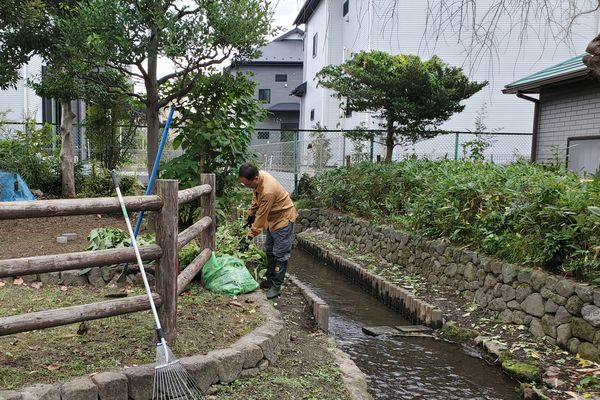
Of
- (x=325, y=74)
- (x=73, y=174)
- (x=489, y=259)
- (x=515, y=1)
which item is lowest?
(x=489, y=259)

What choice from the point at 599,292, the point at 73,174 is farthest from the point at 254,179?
the point at 73,174

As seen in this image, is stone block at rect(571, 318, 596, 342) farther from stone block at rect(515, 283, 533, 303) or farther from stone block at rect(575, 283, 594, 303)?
stone block at rect(515, 283, 533, 303)

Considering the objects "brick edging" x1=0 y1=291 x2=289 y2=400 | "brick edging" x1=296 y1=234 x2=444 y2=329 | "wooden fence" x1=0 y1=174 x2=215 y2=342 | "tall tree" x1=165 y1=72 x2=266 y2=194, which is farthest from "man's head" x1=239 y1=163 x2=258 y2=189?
"brick edging" x1=296 y1=234 x2=444 y2=329

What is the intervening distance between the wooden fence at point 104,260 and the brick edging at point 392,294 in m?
3.58

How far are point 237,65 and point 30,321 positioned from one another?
5932 mm

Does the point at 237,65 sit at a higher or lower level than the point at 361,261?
higher

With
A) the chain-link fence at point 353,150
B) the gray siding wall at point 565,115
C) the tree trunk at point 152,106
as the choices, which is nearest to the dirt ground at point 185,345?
the tree trunk at point 152,106

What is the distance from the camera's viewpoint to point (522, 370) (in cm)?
476

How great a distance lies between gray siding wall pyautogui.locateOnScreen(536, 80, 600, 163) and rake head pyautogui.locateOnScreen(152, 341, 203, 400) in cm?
929

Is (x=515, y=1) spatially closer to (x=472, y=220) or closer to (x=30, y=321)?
(x=30, y=321)

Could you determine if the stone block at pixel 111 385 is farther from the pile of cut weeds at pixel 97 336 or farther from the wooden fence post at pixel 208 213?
the wooden fence post at pixel 208 213

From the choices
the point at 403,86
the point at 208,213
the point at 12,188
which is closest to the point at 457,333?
the point at 208,213

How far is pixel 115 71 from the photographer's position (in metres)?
8.45

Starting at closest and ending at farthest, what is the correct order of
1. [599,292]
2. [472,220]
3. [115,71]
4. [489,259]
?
[599,292], [489,259], [472,220], [115,71]
